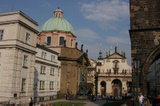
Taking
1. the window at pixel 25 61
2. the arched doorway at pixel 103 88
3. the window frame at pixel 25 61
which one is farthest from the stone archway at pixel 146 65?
the arched doorway at pixel 103 88

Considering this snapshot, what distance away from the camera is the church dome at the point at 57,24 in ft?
181

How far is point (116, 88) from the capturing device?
69875mm

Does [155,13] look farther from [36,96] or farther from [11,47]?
[36,96]

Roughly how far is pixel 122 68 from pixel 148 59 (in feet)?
178

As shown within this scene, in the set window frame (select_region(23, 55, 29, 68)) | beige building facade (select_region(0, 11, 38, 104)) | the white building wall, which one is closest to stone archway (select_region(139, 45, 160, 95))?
beige building facade (select_region(0, 11, 38, 104))

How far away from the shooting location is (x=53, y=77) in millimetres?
43406

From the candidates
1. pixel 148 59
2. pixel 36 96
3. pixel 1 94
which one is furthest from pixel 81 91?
pixel 148 59

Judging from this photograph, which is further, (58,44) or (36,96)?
(58,44)

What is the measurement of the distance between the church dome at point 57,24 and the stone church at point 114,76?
2109cm

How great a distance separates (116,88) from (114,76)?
13.5 ft

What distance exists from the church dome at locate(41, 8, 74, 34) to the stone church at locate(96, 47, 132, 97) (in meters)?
21.1

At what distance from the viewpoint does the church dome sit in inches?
2169

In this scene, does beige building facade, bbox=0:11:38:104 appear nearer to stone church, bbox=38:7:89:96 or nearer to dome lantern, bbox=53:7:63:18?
stone church, bbox=38:7:89:96

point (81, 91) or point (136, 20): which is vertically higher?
point (136, 20)
